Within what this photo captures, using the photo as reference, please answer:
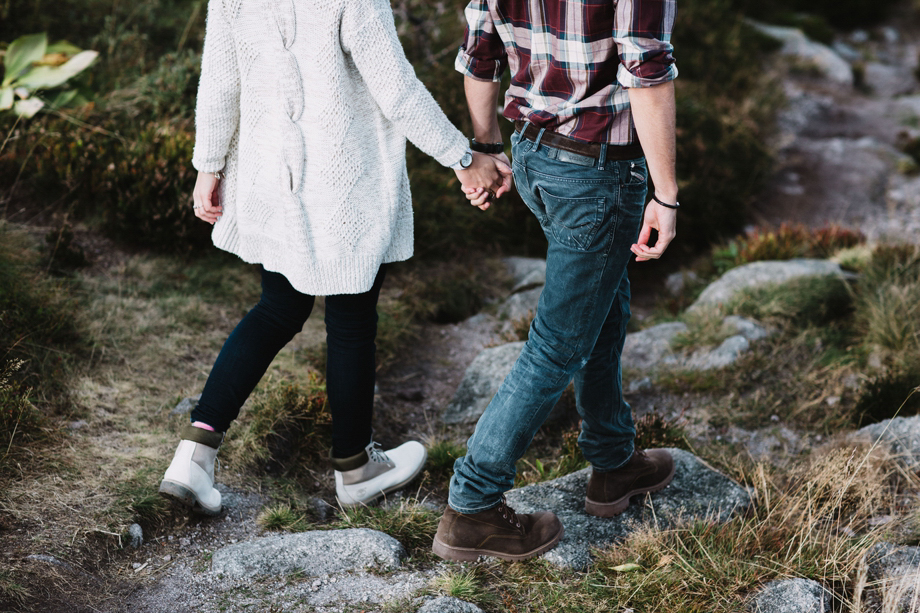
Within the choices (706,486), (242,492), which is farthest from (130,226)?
(706,486)

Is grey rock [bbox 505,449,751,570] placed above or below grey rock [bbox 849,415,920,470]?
above

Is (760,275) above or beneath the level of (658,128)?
beneath

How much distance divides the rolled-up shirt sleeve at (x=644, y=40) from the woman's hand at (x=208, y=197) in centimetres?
141

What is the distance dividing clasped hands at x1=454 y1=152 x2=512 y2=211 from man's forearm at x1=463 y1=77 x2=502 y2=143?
66mm

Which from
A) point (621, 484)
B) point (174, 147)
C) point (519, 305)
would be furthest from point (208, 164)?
point (519, 305)

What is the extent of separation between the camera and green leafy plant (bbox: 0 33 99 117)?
4.59 metres

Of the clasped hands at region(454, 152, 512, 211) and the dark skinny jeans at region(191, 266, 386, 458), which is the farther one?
the dark skinny jeans at region(191, 266, 386, 458)

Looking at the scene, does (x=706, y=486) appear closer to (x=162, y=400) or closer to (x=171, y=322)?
(x=162, y=400)

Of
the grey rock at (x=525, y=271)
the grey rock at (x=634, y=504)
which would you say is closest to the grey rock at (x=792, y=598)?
the grey rock at (x=634, y=504)

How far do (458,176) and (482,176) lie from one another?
93 mm

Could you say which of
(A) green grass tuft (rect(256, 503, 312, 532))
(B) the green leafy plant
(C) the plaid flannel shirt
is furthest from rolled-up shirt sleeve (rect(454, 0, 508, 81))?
(B) the green leafy plant

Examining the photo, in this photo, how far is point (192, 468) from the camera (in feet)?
8.05

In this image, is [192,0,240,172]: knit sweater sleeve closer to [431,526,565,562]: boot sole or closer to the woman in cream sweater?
the woman in cream sweater

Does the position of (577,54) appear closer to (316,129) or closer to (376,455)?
(316,129)
